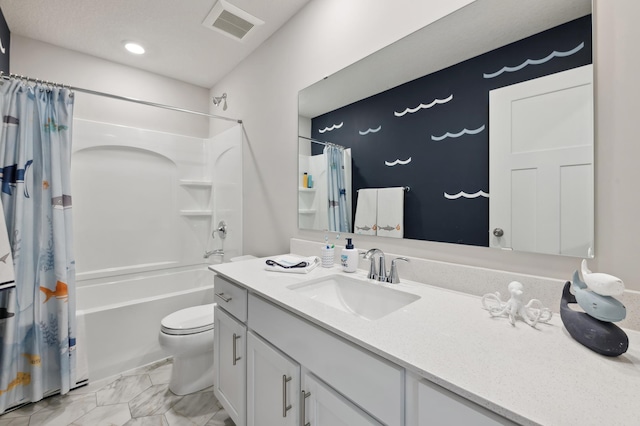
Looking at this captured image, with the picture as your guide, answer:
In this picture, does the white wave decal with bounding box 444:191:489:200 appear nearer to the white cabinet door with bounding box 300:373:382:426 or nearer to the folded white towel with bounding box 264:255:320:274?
the folded white towel with bounding box 264:255:320:274

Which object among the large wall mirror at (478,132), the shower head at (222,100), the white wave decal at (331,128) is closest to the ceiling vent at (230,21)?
the shower head at (222,100)

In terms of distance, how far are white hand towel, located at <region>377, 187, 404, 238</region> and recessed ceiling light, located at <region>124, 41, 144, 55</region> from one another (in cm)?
240

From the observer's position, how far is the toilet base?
1.78m

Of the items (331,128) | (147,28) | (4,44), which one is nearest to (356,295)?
(331,128)

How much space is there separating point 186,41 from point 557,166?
2.58m

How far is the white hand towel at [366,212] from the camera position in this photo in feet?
4.70

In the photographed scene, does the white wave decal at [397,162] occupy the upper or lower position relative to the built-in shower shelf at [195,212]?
upper

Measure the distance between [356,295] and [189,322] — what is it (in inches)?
48.4

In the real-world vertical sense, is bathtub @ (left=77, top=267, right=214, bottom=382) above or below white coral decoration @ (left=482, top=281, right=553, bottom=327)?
below

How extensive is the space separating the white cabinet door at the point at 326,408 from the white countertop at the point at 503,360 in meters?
0.20

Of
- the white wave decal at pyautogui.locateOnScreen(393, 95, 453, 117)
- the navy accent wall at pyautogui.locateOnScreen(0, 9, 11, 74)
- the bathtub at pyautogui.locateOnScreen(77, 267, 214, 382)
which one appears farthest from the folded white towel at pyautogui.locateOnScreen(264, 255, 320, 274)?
the navy accent wall at pyautogui.locateOnScreen(0, 9, 11, 74)

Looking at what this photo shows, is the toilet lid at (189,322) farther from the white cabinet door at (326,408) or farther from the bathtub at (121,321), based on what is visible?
the white cabinet door at (326,408)

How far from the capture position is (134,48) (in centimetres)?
233

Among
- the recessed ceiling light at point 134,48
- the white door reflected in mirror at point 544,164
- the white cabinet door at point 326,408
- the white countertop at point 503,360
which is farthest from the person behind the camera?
the recessed ceiling light at point 134,48
